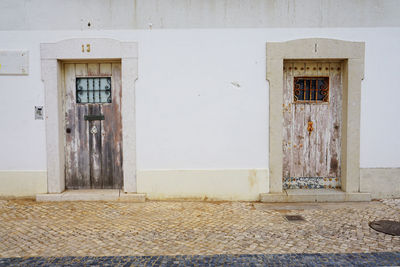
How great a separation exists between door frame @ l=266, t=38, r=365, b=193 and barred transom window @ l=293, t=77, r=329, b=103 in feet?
1.17

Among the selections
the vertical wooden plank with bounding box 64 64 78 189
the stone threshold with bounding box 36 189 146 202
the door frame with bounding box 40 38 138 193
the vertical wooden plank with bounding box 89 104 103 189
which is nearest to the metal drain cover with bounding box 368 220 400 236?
the stone threshold with bounding box 36 189 146 202

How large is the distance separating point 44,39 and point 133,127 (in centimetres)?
223

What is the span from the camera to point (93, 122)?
5531 mm

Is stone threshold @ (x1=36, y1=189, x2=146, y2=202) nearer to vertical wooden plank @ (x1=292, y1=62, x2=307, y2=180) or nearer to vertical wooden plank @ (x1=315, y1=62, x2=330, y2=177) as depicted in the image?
vertical wooden plank @ (x1=292, y1=62, x2=307, y2=180)

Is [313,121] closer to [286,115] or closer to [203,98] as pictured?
[286,115]

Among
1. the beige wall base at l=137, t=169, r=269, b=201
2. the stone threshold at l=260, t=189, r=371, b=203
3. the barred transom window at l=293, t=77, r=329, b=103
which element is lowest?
the stone threshold at l=260, t=189, r=371, b=203

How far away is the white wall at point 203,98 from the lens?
17.2 feet

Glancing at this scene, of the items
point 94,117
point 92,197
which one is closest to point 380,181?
point 92,197

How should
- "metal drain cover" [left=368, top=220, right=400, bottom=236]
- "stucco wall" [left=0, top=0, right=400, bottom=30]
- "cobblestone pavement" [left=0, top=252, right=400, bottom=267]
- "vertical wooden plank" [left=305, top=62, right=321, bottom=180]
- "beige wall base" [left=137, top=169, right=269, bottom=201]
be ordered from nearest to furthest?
"cobblestone pavement" [left=0, top=252, right=400, bottom=267] < "metal drain cover" [left=368, top=220, right=400, bottom=236] < "stucco wall" [left=0, top=0, right=400, bottom=30] < "beige wall base" [left=137, top=169, right=269, bottom=201] < "vertical wooden plank" [left=305, top=62, right=321, bottom=180]

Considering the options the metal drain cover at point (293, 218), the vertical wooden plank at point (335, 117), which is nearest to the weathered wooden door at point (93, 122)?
the metal drain cover at point (293, 218)

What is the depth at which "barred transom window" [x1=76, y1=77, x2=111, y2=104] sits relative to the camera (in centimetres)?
552

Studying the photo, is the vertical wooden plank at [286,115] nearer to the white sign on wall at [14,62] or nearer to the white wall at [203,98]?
the white wall at [203,98]

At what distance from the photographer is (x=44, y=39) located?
5.22m

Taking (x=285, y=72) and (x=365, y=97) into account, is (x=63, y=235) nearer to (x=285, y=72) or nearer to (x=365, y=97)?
(x=285, y=72)
